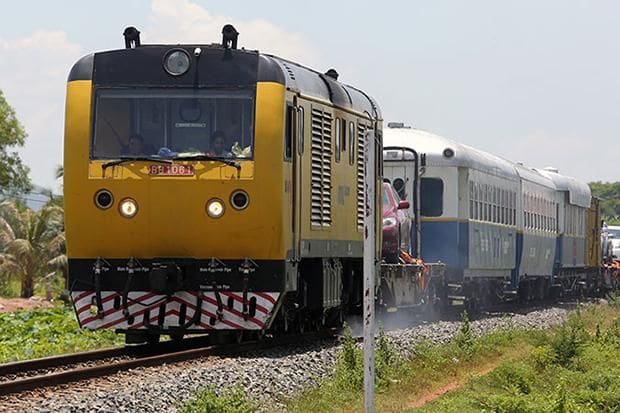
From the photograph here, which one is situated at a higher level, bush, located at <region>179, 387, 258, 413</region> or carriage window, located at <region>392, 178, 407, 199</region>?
carriage window, located at <region>392, 178, 407, 199</region>

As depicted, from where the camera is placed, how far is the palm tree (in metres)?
54.7

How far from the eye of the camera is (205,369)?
579 inches

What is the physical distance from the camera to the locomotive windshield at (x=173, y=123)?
1638 cm

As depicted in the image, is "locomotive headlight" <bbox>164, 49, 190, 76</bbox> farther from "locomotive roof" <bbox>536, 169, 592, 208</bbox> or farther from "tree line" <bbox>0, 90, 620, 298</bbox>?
"tree line" <bbox>0, 90, 620, 298</bbox>

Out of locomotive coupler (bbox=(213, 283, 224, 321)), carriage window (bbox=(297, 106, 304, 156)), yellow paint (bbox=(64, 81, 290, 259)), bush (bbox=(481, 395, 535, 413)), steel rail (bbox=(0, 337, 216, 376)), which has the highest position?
carriage window (bbox=(297, 106, 304, 156))

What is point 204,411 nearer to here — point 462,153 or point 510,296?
point 462,153

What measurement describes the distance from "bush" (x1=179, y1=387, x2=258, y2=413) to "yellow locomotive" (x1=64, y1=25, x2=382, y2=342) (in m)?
4.59

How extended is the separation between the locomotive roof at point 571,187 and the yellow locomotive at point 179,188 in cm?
2584

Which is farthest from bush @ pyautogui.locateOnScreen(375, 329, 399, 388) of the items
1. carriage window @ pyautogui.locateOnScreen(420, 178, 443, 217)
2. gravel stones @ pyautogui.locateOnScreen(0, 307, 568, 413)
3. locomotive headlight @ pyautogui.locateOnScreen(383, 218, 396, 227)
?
carriage window @ pyautogui.locateOnScreen(420, 178, 443, 217)

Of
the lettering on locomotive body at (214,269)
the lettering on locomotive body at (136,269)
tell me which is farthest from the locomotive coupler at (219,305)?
the lettering on locomotive body at (136,269)

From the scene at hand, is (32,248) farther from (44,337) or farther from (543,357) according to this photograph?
(543,357)

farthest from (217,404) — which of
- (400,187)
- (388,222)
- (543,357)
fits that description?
(400,187)

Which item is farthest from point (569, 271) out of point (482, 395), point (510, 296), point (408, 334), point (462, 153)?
point (482, 395)

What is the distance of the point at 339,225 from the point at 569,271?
80.5 ft
